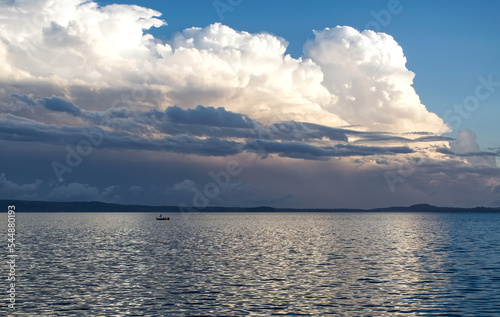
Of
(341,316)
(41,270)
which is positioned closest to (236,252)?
(41,270)

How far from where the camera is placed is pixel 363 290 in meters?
51.5

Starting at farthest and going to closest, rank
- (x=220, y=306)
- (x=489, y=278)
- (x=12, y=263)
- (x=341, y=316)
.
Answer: (x=12, y=263) → (x=489, y=278) → (x=220, y=306) → (x=341, y=316)

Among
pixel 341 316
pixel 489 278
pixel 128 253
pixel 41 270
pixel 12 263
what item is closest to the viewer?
pixel 341 316

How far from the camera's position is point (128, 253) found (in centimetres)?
9088

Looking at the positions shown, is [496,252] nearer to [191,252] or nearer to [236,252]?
[236,252]

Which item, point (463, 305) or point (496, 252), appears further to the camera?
point (496, 252)

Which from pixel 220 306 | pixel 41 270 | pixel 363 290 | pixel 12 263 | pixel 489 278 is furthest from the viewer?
pixel 12 263

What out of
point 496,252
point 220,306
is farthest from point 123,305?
point 496,252

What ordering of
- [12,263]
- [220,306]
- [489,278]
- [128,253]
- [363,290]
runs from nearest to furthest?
[220,306] < [363,290] < [489,278] < [12,263] < [128,253]

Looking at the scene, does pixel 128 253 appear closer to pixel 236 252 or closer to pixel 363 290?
pixel 236 252

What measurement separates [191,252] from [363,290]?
161 ft

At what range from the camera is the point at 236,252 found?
92188mm

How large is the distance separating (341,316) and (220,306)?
457 inches

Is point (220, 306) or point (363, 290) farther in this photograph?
point (363, 290)
